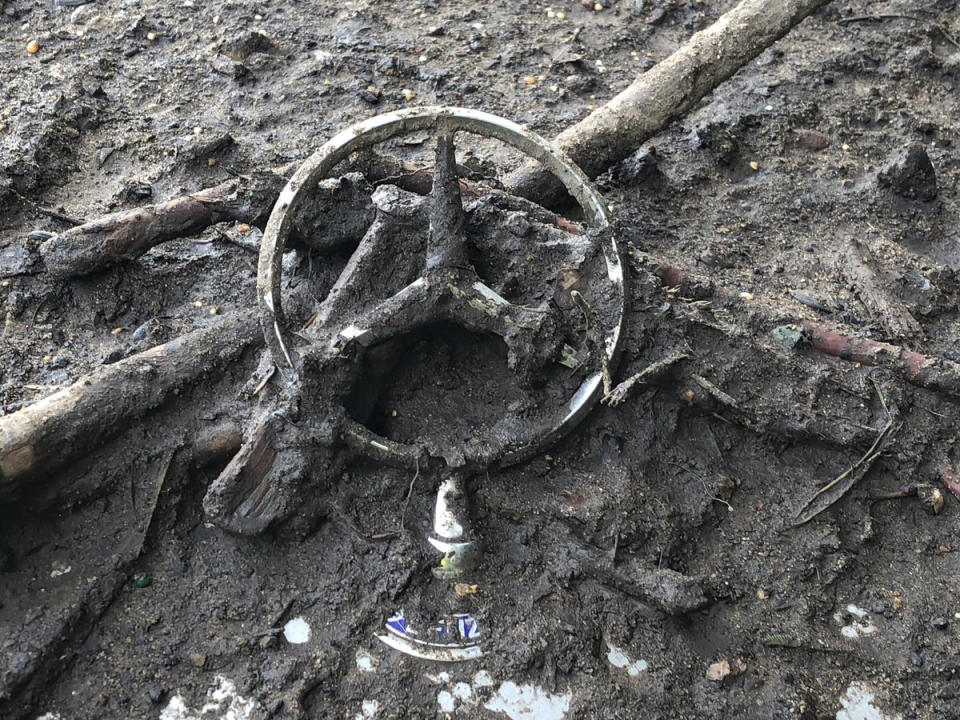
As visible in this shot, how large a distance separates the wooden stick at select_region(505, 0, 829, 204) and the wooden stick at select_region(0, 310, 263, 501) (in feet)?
4.02

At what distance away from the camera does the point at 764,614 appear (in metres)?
2.69

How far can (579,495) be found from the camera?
110 inches

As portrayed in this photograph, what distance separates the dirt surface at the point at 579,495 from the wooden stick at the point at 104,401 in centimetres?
6

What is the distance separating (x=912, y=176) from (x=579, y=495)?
2.19 meters

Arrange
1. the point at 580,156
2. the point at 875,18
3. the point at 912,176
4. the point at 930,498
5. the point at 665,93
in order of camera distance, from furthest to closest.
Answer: the point at 875,18 < the point at 912,176 < the point at 665,93 < the point at 580,156 < the point at 930,498

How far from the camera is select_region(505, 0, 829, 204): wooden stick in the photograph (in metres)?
3.59

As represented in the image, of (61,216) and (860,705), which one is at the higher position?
(61,216)

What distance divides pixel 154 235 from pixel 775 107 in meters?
2.87

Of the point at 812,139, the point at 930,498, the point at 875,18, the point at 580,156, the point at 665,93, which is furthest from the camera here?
the point at 875,18

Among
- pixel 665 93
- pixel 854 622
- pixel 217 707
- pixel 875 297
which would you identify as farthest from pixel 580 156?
pixel 217 707

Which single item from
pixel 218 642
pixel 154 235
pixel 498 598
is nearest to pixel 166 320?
pixel 154 235

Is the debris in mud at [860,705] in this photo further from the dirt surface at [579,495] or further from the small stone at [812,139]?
the small stone at [812,139]

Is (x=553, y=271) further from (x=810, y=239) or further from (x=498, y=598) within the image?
(x=810, y=239)

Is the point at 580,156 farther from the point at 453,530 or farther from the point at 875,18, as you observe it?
the point at 875,18
